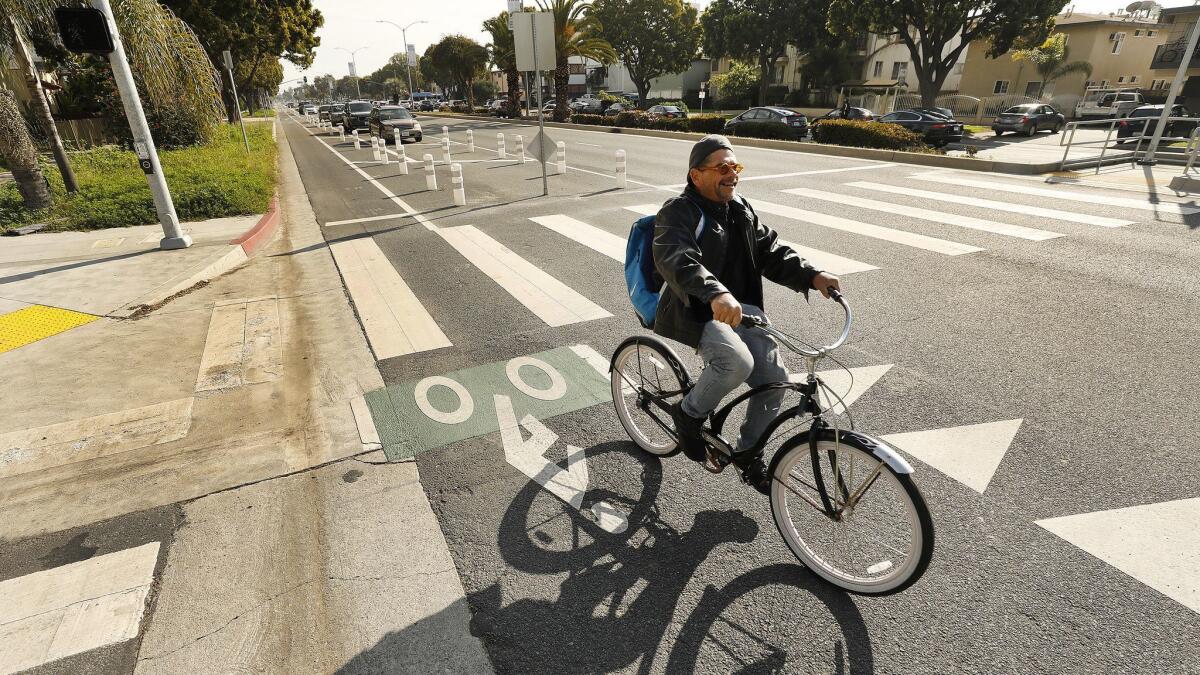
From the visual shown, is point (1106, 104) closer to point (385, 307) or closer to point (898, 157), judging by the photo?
point (898, 157)

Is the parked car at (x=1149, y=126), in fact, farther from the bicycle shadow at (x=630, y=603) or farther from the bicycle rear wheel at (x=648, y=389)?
the bicycle shadow at (x=630, y=603)

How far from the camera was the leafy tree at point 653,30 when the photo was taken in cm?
5984

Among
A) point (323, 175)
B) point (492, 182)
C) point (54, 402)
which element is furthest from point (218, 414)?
point (323, 175)

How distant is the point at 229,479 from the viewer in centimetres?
356

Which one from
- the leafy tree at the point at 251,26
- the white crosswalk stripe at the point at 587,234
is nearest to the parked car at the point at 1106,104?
the white crosswalk stripe at the point at 587,234

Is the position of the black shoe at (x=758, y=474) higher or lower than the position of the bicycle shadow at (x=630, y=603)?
higher

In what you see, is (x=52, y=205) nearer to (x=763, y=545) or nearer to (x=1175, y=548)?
(x=763, y=545)

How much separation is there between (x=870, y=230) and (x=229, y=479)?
8.53 meters

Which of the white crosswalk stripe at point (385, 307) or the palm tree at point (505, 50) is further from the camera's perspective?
the palm tree at point (505, 50)

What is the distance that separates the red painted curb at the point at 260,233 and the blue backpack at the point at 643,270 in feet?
A: 25.1

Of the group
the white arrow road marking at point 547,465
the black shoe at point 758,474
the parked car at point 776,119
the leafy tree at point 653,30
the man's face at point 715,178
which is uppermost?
the leafy tree at point 653,30

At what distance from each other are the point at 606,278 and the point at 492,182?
8.93 metres

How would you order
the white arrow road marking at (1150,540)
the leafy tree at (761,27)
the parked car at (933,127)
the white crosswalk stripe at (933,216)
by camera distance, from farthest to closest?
the leafy tree at (761,27), the parked car at (933,127), the white crosswalk stripe at (933,216), the white arrow road marking at (1150,540)

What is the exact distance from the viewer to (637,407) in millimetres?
3846
